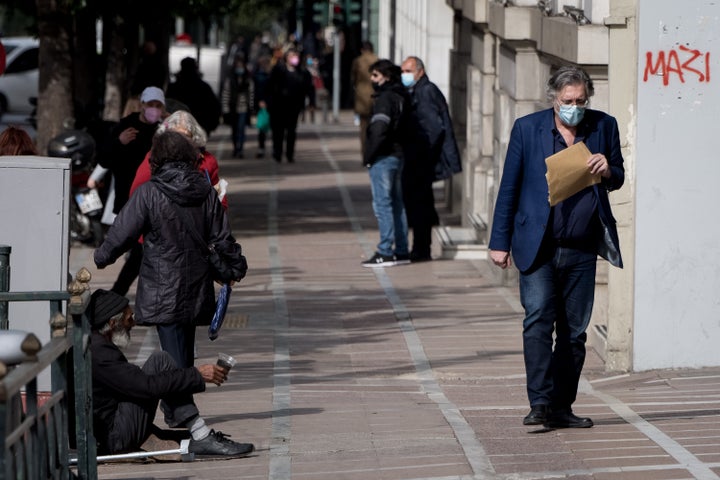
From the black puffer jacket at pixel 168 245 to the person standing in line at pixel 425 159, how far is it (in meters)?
7.78

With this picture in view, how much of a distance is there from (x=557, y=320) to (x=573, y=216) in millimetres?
525

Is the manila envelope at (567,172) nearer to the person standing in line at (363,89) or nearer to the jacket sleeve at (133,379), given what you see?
the jacket sleeve at (133,379)

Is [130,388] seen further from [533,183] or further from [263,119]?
[263,119]

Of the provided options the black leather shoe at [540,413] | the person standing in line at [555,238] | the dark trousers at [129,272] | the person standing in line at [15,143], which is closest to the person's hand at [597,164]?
the person standing in line at [555,238]

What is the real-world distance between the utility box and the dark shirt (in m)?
2.22

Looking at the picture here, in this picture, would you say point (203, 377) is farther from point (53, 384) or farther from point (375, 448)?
point (53, 384)

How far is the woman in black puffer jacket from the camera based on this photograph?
8.02 metres

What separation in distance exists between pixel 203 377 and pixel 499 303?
19.7 feet

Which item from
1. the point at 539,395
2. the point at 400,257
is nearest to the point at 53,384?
the point at 539,395

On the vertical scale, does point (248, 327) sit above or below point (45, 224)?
below

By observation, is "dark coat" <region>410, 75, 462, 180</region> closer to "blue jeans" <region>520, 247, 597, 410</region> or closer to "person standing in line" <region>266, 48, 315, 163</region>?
"blue jeans" <region>520, 247, 597, 410</region>

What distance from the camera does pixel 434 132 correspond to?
51.9ft

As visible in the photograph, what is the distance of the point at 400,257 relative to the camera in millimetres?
15844

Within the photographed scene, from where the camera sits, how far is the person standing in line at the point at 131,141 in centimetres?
1248
